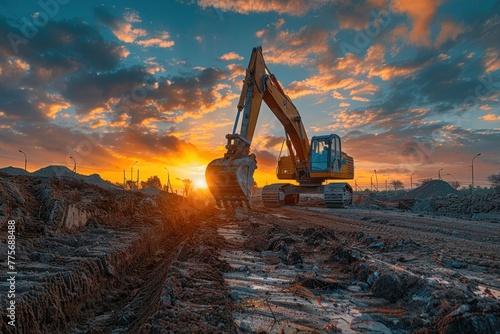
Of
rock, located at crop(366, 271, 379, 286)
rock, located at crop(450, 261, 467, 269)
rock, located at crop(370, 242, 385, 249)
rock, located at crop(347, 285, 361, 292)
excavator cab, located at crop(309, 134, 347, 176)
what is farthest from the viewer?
excavator cab, located at crop(309, 134, 347, 176)

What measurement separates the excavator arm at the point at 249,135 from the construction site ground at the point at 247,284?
2.19 meters

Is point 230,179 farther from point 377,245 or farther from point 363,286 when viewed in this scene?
point 363,286

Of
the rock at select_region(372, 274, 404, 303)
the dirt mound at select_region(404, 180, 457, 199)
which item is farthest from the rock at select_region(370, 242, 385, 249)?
the dirt mound at select_region(404, 180, 457, 199)

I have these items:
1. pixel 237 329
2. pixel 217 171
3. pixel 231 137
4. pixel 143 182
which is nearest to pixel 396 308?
pixel 237 329

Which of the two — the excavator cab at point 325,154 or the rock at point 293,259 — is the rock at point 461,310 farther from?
the excavator cab at point 325,154

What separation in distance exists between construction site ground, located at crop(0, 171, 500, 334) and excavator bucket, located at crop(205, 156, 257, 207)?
79.1 inches

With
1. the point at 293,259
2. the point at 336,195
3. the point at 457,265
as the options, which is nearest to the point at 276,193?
the point at 336,195

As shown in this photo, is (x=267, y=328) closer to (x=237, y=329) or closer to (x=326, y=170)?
(x=237, y=329)

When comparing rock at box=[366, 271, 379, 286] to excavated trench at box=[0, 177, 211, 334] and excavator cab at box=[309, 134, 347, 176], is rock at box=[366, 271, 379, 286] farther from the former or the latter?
excavator cab at box=[309, 134, 347, 176]

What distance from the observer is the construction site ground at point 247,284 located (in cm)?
344

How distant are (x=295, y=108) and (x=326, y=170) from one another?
157 inches

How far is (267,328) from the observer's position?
338cm

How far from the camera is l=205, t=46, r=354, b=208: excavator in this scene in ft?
32.4

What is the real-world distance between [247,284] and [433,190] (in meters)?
46.8
